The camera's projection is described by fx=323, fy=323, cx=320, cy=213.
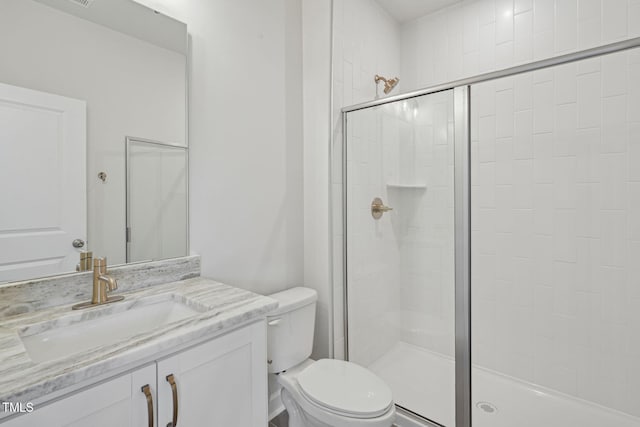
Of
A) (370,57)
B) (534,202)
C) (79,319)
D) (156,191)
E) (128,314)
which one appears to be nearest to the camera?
(79,319)

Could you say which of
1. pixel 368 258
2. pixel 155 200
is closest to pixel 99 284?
pixel 155 200

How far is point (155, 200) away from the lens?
4.41 feet

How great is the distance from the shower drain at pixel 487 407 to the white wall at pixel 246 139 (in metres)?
1.21

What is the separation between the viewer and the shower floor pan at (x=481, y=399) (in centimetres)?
158

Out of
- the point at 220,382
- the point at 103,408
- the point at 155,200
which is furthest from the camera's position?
the point at 155,200

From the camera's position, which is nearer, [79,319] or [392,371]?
[79,319]

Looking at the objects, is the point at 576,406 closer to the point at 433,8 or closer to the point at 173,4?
the point at 433,8

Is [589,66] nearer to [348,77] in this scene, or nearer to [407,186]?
[407,186]

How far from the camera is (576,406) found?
180 cm

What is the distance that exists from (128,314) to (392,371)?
1.41 metres

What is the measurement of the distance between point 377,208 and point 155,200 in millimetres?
1156

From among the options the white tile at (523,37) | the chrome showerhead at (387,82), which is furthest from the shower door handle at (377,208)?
the white tile at (523,37)

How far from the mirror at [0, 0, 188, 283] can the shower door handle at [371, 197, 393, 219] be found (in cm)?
102

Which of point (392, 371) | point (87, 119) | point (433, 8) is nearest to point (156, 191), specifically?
point (87, 119)
